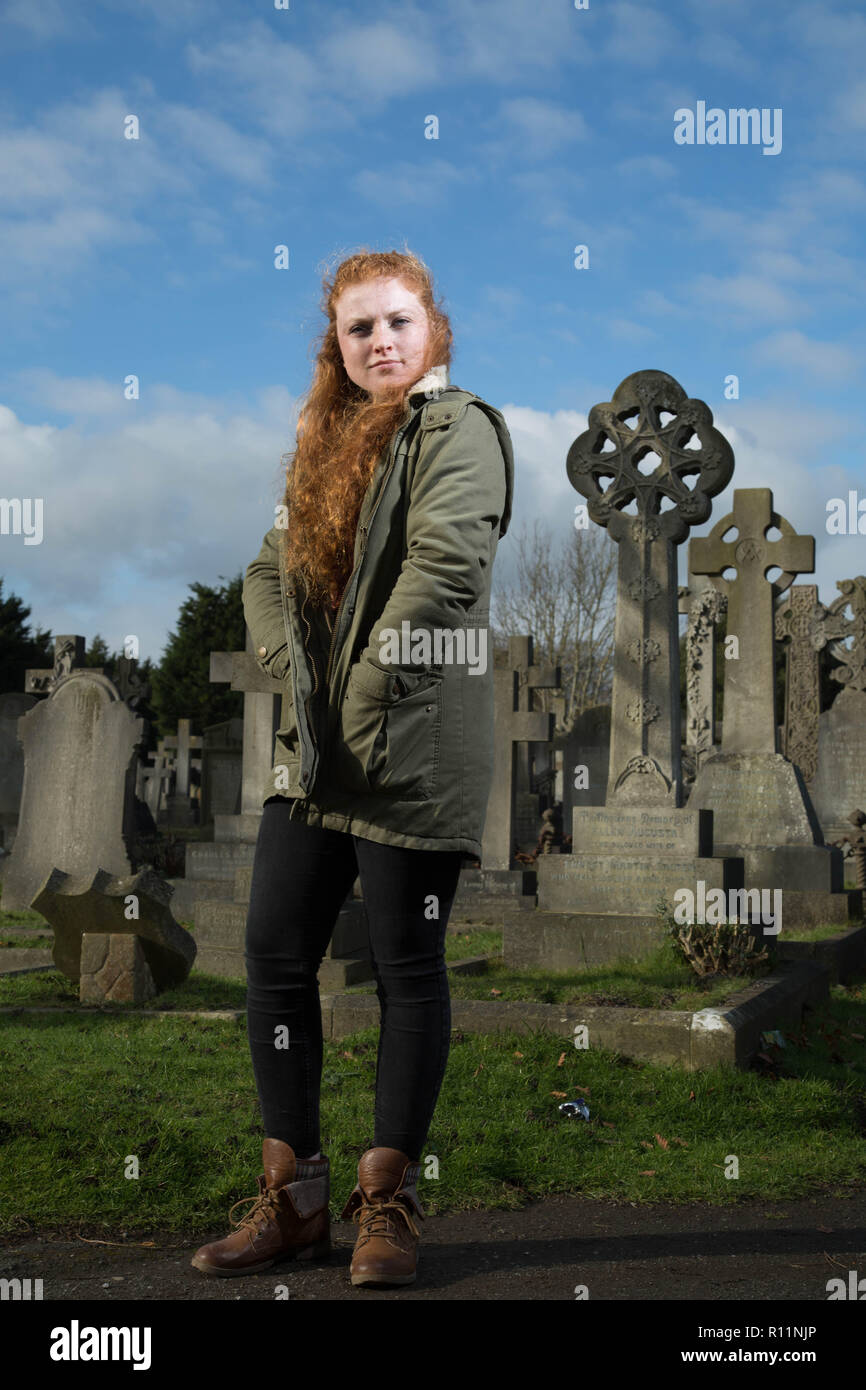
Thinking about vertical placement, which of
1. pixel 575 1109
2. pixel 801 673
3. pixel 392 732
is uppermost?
pixel 801 673

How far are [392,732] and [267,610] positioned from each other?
1.90 feet

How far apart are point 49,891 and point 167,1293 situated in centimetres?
404

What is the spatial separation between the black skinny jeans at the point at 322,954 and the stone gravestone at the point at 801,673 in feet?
58.2

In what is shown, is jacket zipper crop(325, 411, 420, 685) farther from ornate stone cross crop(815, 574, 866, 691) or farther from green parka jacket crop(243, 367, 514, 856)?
ornate stone cross crop(815, 574, 866, 691)

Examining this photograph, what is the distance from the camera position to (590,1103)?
4.53 metres

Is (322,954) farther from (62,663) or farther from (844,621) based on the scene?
(844,621)

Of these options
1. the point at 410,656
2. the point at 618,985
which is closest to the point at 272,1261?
the point at 410,656

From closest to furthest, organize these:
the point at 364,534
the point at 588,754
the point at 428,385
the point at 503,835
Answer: the point at 364,534
the point at 428,385
the point at 503,835
the point at 588,754

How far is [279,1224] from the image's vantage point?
269 cm

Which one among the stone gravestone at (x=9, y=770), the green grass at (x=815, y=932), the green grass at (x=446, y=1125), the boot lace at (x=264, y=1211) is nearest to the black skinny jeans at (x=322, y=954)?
the boot lace at (x=264, y=1211)

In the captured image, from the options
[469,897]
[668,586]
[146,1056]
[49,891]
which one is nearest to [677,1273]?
[146,1056]

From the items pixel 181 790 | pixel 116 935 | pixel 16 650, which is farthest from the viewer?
pixel 16 650

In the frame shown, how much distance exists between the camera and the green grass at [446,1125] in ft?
11.2
